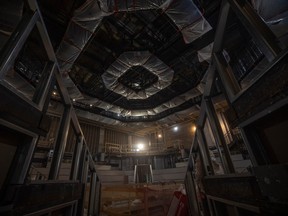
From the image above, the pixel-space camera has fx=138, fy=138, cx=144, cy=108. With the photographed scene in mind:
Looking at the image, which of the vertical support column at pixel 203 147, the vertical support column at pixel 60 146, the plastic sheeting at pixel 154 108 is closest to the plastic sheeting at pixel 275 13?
the vertical support column at pixel 203 147

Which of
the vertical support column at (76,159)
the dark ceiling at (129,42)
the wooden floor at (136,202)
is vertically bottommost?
the wooden floor at (136,202)

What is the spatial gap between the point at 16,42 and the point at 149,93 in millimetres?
6224

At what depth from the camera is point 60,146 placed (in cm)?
135

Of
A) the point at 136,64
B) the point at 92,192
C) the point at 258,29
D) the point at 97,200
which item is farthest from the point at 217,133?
the point at 136,64

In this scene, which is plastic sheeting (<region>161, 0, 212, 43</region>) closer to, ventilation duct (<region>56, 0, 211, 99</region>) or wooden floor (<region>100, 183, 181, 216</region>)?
ventilation duct (<region>56, 0, 211, 99</region>)

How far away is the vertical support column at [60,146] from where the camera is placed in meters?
1.27

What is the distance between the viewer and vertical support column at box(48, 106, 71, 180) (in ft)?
4.16

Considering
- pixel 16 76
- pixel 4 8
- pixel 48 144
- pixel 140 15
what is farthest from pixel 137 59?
pixel 48 144

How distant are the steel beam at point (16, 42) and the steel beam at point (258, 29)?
1.20 m

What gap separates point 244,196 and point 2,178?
4.41 feet

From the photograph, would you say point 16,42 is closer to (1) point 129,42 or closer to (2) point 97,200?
(2) point 97,200

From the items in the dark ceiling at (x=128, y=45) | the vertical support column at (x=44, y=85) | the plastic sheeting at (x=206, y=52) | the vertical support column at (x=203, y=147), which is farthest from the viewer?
the plastic sheeting at (x=206, y=52)

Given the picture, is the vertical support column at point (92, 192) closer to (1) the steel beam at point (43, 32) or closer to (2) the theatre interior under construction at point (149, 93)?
(2) the theatre interior under construction at point (149, 93)

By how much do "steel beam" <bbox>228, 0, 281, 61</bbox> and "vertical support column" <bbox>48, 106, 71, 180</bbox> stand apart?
1624 mm
